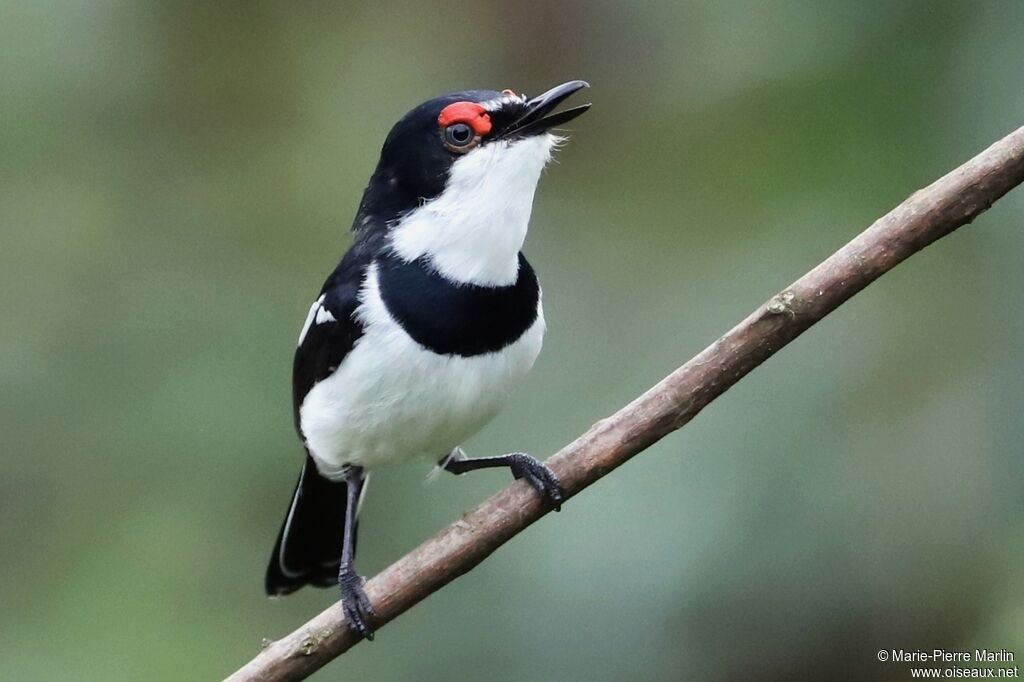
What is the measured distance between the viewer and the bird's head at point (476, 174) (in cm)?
289

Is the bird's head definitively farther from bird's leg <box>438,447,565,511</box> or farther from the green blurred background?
the green blurred background

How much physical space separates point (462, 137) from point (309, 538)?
4.46ft

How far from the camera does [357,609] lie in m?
2.97

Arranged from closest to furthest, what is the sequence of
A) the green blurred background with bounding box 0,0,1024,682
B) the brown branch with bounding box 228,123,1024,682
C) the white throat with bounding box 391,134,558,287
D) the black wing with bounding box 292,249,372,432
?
the brown branch with bounding box 228,123,1024,682
the white throat with bounding box 391,134,558,287
the black wing with bounding box 292,249,372,432
the green blurred background with bounding box 0,0,1024,682

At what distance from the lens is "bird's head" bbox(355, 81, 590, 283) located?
289 centimetres

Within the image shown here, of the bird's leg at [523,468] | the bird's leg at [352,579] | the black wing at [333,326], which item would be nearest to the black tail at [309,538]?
the bird's leg at [352,579]

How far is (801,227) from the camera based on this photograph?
12.5ft

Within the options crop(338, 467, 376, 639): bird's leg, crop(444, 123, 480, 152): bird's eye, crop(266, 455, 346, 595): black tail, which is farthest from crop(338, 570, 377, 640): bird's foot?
crop(444, 123, 480, 152): bird's eye

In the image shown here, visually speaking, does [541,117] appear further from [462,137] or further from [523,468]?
[523,468]

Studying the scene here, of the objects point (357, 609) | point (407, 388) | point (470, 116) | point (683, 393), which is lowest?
point (357, 609)

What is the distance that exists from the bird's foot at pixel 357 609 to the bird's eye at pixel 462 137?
1.05m

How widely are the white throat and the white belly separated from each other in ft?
0.57

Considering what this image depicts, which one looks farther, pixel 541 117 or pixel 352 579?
pixel 352 579

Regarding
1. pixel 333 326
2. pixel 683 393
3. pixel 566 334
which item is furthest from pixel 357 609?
pixel 566 334
